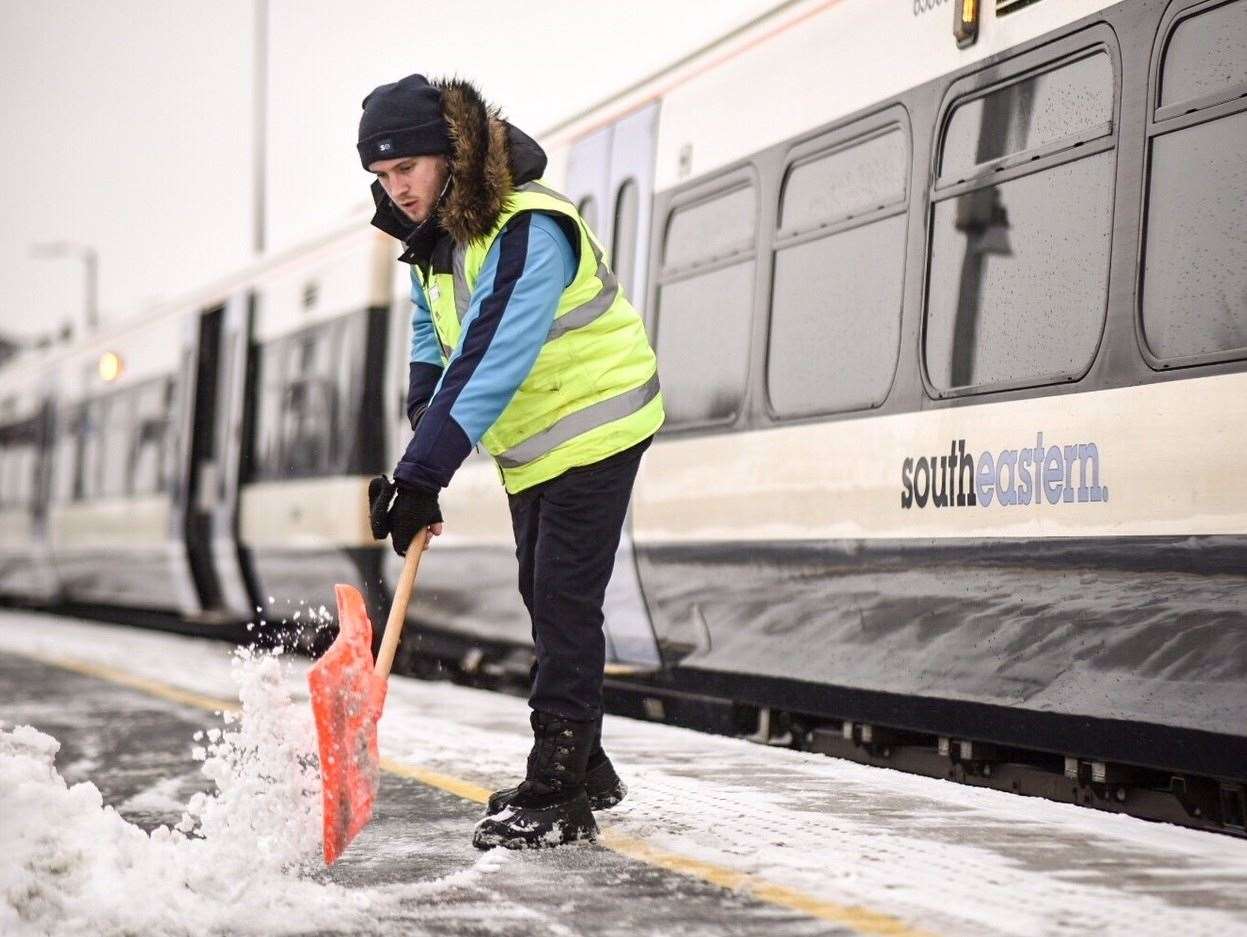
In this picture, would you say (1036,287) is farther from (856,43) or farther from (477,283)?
(477,283)

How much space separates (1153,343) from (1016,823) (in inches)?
53.5

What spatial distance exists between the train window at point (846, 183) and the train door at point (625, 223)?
127 cm

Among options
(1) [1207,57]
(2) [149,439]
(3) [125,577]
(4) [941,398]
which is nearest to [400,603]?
(4) [941,398]

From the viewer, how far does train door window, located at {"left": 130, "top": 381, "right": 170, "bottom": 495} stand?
16.1 m

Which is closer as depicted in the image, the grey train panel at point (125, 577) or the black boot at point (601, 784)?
the black boot at point (601, 784)

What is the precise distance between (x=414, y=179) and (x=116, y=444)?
13945mm

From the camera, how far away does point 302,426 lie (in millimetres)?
12812

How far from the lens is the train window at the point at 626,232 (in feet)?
27.2

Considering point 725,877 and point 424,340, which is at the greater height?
point 424,340

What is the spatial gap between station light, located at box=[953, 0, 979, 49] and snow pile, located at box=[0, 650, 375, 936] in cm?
310

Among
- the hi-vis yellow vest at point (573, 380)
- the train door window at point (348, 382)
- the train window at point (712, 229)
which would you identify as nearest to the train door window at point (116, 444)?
the train door window at point (348, 382)

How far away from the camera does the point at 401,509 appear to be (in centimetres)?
427

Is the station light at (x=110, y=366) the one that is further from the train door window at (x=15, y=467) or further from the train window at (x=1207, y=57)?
the train window at (x=1207, y=57)

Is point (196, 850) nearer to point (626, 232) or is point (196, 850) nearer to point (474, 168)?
point (474, 168)
